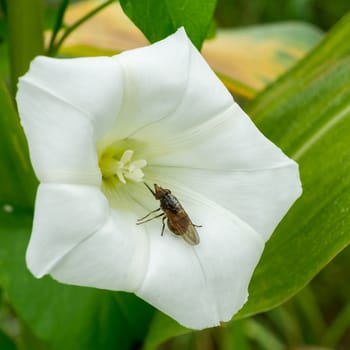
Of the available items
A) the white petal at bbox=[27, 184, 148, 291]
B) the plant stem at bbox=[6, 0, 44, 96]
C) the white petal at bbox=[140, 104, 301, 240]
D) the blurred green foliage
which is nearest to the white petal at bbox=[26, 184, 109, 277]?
the white petal at bbox=[27, 184, 148, 291]

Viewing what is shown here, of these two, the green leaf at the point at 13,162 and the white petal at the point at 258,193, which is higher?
the white petal at the point at 258,193

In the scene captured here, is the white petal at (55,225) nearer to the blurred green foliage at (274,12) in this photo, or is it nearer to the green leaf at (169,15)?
the green leaf at (169,15)

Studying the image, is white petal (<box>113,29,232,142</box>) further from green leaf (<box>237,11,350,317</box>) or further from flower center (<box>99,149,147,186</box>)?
green leaf (<box>237,11,350,317</box>)

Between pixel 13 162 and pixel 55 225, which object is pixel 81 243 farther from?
pixel 13 162

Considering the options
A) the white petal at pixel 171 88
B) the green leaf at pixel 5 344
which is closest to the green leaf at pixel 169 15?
the white petal at pixel 171 88

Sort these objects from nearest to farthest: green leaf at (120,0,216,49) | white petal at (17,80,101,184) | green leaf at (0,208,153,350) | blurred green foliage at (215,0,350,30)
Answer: white petal at (17,80,101,184) → green leaf at (120,0,216,49) → green leaf at (0,208,153,350) → blurred green foliage at (215,0,350,30)

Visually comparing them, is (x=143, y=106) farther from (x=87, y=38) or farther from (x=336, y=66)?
(x=87, y=38)
